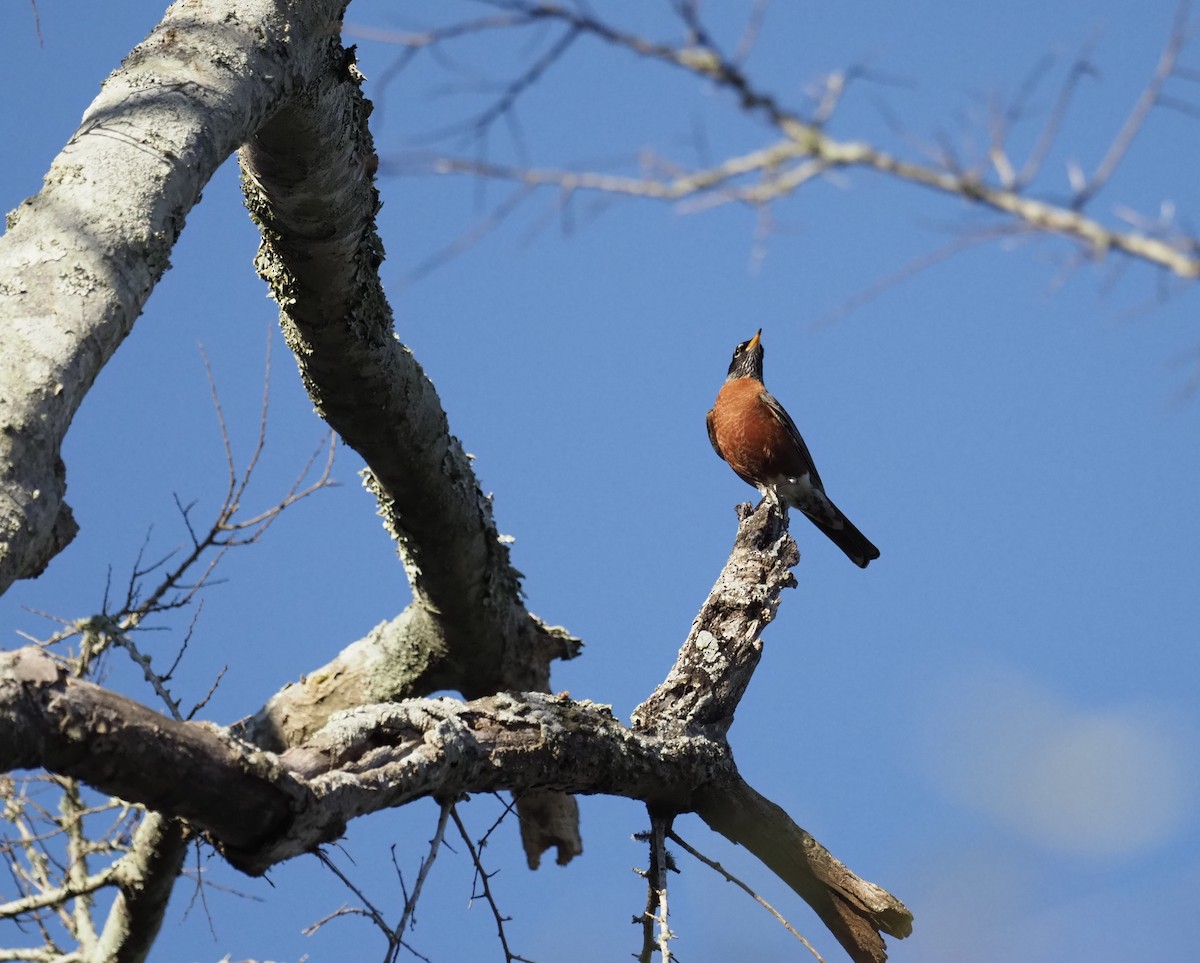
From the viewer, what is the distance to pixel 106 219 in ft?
7.68

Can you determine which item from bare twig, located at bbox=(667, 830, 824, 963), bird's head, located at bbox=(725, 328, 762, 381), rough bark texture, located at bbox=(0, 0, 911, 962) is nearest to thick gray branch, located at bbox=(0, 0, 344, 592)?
rough bark texture, located at bbox=(0, 0, 911, 962)

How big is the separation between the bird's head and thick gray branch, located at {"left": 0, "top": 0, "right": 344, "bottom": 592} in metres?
5.82

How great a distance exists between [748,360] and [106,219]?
6.75 metres

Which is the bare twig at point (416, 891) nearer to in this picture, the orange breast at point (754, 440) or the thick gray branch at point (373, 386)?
the thick gray branch at point (373, 386)

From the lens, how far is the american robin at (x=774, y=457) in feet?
23.3

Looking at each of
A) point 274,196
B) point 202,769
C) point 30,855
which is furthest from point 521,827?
point 202,769

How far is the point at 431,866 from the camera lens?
2.42m

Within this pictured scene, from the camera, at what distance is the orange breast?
7086mm

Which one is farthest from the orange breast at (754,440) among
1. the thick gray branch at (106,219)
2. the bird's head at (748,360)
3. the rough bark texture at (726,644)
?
the thick gray branch at (106,219)

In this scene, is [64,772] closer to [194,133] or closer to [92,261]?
[92,261]

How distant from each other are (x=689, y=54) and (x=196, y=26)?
1.88 metres

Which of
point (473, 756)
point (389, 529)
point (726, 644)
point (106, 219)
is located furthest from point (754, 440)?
point (106, 219)

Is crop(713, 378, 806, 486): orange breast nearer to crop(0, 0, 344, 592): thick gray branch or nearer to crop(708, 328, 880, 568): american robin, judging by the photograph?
crop(708, 328, 880, 568): american robin

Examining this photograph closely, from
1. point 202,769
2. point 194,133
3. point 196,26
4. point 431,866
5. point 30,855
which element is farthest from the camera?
point 30,855
